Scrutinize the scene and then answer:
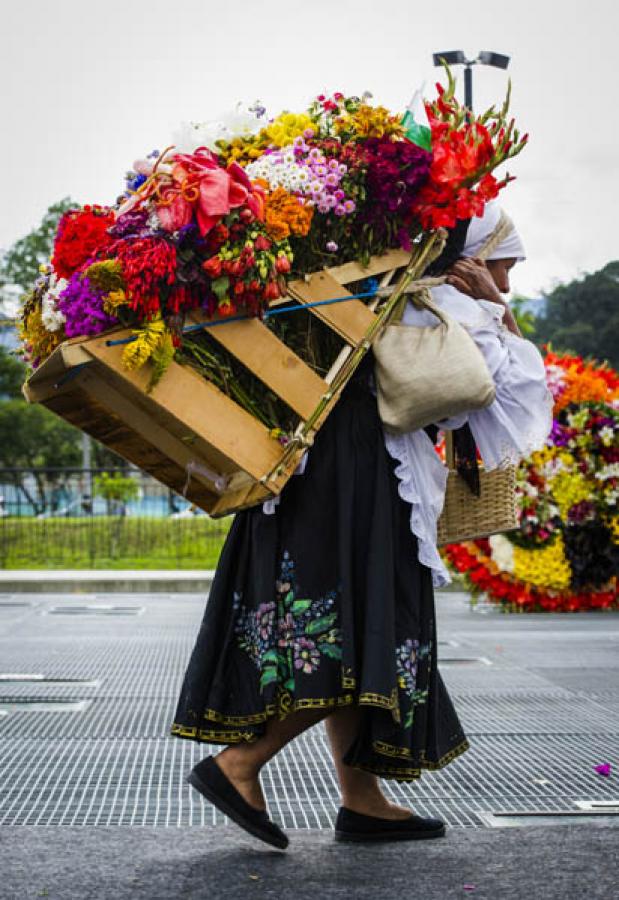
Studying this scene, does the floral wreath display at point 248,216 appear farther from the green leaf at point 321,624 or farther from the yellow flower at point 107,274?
the green leaf at point 321,624

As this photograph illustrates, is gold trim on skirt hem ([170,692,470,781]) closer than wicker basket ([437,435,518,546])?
Yes

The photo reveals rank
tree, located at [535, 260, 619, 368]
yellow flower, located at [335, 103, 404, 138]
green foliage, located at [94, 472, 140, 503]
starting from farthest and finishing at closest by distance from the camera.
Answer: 1. tree, located at [535, 260, 619, 368]
2. green foliage, located at [94, 472, 140, 503]
3. yellow flower, located at [335, 103, 404, 138]

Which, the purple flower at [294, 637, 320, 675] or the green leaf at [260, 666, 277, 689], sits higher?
the purple flower at [294, 637, 320, 675]

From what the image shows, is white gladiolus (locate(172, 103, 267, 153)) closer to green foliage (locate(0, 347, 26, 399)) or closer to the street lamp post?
the street lamp post

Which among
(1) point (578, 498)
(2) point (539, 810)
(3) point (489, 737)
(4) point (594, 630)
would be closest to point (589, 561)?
(1) point (578, 498)

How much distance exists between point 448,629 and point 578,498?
6.58ft

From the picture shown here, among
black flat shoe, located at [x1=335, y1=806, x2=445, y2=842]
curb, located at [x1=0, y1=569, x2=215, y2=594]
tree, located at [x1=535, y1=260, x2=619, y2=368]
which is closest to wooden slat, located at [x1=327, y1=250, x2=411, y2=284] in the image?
black flat shoe, located at [x1=335, y1=806, x2=445, y2=842]

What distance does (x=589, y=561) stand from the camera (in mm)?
11883

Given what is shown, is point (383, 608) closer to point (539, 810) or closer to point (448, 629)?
point (539, 810)

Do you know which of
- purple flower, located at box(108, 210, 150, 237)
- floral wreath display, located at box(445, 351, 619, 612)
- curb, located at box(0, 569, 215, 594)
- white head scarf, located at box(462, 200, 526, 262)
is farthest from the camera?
curb, located at box(0, 569, 215, 594)

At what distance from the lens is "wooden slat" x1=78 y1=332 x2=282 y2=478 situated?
3.28 meters

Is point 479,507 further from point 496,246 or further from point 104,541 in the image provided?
point 104,541

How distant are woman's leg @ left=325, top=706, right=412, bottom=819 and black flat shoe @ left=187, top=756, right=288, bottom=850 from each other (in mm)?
262

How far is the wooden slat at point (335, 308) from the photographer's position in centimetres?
348
